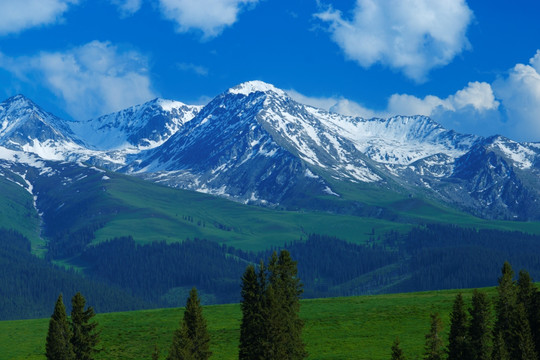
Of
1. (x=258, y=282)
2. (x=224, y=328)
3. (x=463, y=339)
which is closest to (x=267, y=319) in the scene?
(x=258, y=282)

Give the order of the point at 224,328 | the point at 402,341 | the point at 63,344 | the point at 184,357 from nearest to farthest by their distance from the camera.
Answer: the point at 184,357 → the point at 63,344 → the point at 402,341 → the point at 224,328

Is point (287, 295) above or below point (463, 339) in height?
above

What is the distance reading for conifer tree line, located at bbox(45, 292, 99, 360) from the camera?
71125 mm

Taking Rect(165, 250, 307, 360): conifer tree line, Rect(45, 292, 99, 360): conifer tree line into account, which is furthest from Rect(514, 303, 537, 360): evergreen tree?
Rect(45, 292, 99, 360): conifer tree line

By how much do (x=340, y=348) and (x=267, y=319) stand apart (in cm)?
2696

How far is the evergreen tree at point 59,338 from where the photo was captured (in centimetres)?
7100

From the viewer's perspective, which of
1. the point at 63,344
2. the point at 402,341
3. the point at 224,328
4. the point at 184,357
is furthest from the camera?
the point at 224,328

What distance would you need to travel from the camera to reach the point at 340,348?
92.1 metres

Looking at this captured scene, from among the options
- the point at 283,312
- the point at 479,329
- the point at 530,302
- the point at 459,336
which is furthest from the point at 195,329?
the point at 530,302

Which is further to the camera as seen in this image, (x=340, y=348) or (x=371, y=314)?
(x=371, y=314)

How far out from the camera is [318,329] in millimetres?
103562

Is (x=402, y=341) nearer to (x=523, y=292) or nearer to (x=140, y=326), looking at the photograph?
(x=523, y=292)

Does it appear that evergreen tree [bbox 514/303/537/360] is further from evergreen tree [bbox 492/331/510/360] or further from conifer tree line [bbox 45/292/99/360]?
conifer tree line [bbox 45/292/99/360]

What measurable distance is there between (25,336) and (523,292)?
7875cm
